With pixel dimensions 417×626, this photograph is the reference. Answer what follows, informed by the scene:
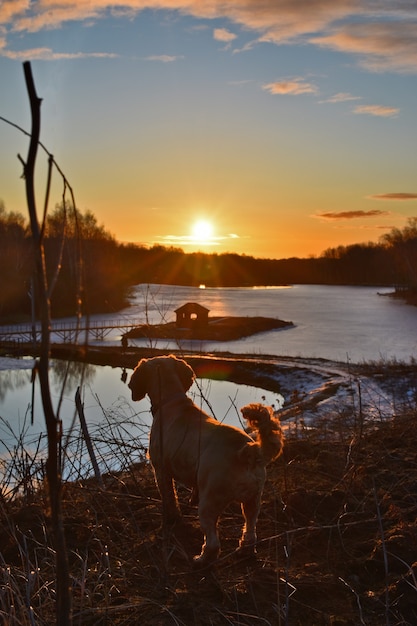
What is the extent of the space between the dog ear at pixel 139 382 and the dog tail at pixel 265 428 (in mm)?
1526

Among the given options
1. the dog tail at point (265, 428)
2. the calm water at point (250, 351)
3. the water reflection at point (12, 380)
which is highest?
the dog tail at point (265, 428)

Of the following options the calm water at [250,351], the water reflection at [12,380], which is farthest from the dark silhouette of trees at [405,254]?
the water reflection at [12,380]

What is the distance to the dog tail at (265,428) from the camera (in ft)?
15.6

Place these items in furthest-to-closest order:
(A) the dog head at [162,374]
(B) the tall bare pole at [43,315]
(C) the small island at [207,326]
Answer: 1. (C) the small island at [207,326]
2. (A) the dog head at [162,374]
3. (B) the tall bare pole at [43,315]

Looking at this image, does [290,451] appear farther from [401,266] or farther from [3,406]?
[401,266]

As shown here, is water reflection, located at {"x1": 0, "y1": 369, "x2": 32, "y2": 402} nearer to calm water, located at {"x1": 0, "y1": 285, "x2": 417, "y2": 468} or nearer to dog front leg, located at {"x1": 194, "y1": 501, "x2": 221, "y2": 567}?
calm water, located at {"x1": 0, "y1": 285, "x2": 417, "y2": 468}

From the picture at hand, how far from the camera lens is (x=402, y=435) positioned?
855 cm

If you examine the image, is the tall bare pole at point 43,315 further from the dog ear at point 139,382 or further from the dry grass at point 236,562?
the dog ear at point 139,382

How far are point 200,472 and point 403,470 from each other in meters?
2.79

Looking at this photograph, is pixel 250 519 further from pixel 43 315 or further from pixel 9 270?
pixel 9 270

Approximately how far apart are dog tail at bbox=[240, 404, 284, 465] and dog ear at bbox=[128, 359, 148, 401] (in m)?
1.53

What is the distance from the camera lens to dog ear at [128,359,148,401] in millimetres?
6004

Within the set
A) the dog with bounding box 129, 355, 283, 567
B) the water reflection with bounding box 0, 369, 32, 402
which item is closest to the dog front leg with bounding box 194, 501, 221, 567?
the dog with bounding box 129, 355, 283, 567

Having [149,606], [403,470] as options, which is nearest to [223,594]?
[149,606]
